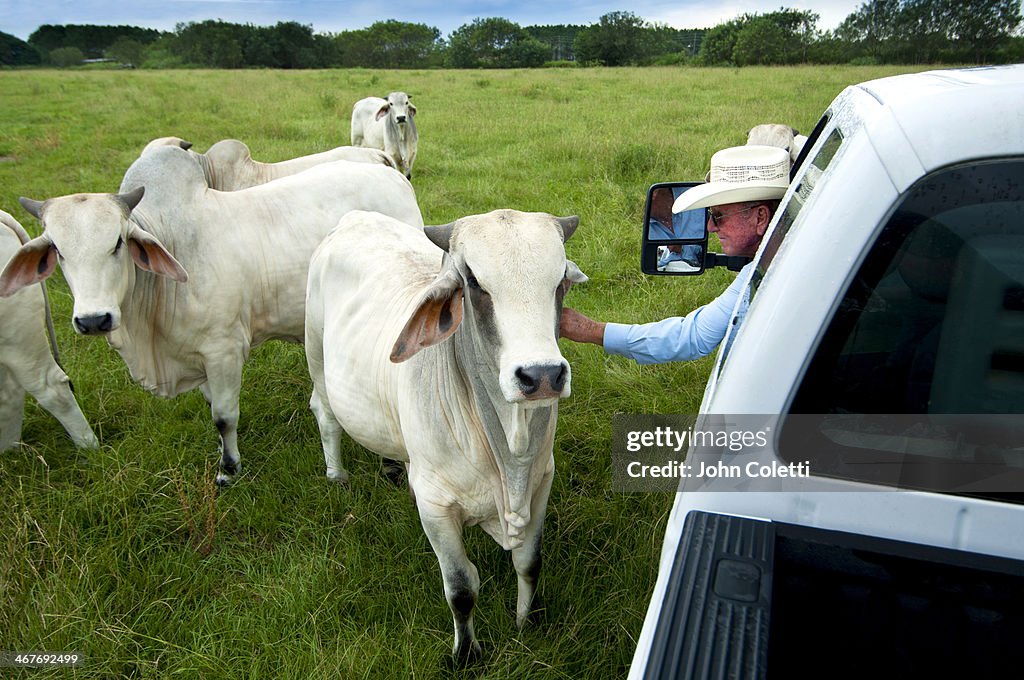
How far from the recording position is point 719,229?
7.76ft

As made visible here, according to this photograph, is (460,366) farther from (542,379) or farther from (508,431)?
(542,379)

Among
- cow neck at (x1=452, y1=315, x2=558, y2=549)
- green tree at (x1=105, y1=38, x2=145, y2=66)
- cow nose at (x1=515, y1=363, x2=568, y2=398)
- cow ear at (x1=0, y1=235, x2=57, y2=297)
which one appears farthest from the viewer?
green tree at (x1=105, y1=38, x2=145, y2=66)

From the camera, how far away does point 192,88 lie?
19188 mm

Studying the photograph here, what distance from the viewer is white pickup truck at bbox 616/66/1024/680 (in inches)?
45.3

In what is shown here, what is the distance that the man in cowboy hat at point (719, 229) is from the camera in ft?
7.16

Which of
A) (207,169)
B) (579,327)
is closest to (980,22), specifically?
(207,169)

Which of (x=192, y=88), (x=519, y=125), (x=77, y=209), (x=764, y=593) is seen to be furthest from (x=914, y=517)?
(x=192, y=88)

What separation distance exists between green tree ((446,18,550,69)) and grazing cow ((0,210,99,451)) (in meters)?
47.7

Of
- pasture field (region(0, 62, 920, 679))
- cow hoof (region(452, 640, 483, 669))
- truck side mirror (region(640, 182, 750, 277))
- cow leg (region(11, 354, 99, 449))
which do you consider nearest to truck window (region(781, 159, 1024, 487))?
truck side mirror (region(640, 182, 750, 277))

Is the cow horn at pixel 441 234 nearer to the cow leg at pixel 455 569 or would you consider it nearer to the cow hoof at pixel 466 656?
the cow leg at pixel 455 569

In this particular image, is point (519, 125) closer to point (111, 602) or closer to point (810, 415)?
point (111, 602)

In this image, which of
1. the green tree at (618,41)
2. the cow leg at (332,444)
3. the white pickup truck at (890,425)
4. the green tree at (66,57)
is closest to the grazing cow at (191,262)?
the cow leg at (332,444)

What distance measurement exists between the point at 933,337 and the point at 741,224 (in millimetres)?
1161

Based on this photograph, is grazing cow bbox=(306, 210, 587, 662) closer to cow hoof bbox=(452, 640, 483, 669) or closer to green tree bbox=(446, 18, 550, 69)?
cow hoof bbox=(452, 640, 483, 669)
